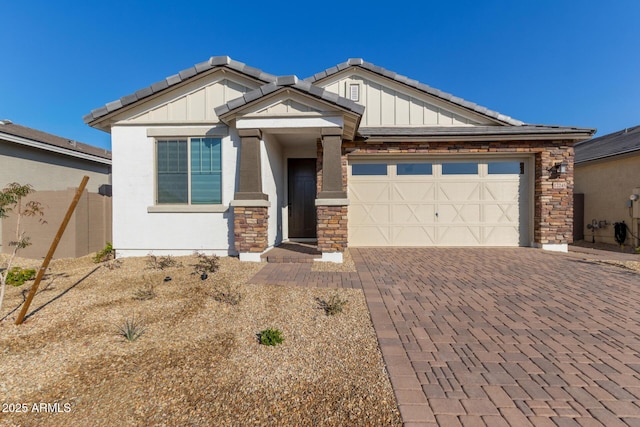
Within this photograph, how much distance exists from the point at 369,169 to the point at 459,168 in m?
2.77

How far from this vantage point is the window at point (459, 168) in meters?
8.38

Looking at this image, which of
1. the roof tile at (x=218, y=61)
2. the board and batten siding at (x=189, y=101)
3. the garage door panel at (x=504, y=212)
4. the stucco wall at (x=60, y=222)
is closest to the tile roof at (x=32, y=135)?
the stucco wall at (x=60, y=222)

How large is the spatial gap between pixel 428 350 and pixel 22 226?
10800 mm

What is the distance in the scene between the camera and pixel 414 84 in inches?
362

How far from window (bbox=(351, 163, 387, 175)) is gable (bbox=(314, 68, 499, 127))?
163 cm

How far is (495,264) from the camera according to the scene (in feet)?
20.4

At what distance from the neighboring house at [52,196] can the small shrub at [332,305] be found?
7461mm

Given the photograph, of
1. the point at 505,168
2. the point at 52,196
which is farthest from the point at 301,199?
the point at 52,196

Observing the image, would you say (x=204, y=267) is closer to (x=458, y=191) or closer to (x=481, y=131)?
(x=458, y=191)

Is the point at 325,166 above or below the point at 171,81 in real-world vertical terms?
below

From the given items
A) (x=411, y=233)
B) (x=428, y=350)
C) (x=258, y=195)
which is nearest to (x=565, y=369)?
(x=428, y=350)

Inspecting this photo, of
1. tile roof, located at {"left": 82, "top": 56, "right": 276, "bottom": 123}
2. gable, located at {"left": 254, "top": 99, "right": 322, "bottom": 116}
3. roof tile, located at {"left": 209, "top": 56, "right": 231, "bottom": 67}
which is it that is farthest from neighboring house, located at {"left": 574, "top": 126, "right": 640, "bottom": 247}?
roof tile, located at {"left": 209, "top": 56, "right": 231, "bottom": 67}

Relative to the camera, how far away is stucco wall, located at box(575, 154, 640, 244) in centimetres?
902

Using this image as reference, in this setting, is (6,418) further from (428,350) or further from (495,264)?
(495,264)
